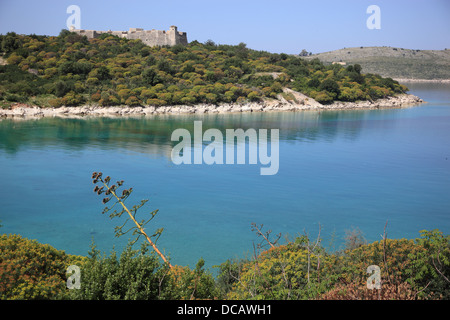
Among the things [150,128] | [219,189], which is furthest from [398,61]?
[219,189]

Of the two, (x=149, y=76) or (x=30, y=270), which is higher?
(x=149, y=76)

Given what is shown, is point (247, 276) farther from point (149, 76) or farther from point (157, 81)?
point (149, 76)

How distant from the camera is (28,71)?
4475 cm

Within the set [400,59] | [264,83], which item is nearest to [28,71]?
[264,83]

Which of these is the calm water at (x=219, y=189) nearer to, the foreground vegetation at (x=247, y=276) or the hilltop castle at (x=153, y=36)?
the foreground vegetation at (x=247, y=276)

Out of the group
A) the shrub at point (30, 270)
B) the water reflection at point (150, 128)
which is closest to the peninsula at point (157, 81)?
the water reflection at point (150, 128)

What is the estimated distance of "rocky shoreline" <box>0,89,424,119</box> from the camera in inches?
1436

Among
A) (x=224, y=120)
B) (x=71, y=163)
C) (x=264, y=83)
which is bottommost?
(x=71, y=163)

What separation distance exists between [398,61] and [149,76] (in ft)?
361

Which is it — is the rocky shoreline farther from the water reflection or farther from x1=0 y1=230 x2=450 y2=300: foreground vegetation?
x1=0 y1=230 x2=450 y2=300: foreground vegetation

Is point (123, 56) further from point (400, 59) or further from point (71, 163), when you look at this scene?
point (400, 59)

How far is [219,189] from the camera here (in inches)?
612

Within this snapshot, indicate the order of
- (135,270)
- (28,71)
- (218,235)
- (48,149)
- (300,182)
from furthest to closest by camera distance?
(28,71), (48,149), (300,182), (218,235), (135,270)
